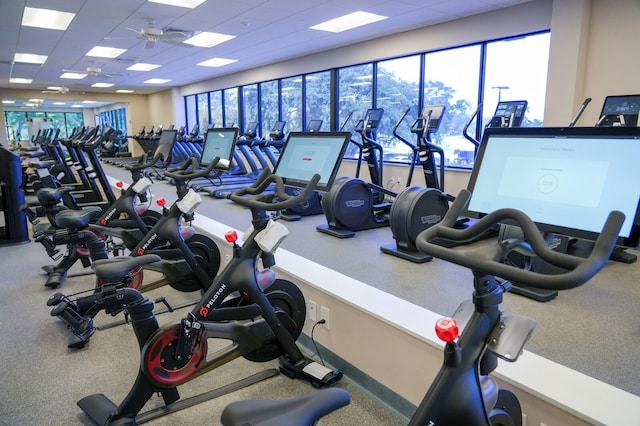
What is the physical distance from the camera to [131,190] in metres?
3.82

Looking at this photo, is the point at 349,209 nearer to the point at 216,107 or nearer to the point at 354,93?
the point at 354,93

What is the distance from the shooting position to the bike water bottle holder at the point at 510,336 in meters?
1.10

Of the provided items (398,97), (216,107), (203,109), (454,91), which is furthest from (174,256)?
(203,109)

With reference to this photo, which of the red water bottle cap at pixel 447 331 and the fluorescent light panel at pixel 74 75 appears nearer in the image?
the red water bottle cap at pixel 447 331

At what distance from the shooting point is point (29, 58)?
10.3m

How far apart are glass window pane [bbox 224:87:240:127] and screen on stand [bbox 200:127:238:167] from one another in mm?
7465

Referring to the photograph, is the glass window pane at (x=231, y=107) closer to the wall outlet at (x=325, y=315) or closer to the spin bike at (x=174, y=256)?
the spin bike at (x=174, y=256)

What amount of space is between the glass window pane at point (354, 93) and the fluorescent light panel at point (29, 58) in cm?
Result: 695

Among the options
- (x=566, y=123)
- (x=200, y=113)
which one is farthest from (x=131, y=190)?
(x=200, y=113)

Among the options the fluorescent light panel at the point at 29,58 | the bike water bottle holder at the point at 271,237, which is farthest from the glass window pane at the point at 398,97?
the fluorescent light panel at the point at 29,58

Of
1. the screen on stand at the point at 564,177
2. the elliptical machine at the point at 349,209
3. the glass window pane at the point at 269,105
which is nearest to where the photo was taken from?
the screen on stand at the point at 564,177

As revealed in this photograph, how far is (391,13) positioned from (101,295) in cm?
617

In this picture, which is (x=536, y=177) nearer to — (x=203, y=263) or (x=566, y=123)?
(x=203, y=263)

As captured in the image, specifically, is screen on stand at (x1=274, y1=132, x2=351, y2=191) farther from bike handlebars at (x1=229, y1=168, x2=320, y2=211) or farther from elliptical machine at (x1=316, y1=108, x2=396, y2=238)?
bike handlebars at (x1=229, y1=168, x2=320, y2=211)
